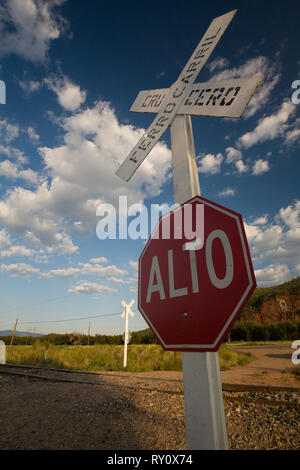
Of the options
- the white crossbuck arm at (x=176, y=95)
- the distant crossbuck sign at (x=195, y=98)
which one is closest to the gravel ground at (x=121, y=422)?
the white crossbuck arm at (x=176, y=95)

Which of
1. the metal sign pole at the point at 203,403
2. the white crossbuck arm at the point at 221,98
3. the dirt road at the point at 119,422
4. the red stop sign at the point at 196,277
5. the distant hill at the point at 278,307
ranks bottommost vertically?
the dirt road at the point at 119,422

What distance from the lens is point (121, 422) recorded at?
494 cm

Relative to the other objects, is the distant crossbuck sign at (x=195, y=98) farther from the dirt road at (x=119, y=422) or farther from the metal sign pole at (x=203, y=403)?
the dirt road at (x=119, y=422)

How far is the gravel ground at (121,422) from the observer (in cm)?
401

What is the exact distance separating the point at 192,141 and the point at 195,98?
38 centimetres

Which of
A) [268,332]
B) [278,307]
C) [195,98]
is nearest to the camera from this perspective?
[195,98]

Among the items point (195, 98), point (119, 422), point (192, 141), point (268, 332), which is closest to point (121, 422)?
point (119, 422)

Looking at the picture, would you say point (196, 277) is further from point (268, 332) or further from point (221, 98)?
point (268, 332)

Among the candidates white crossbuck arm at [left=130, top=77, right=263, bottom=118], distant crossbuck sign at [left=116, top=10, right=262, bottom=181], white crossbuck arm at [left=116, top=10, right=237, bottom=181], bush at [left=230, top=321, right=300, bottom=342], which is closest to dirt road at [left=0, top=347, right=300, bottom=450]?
white crossbuck arm at [left=116, top=10, right=237, bottom=181]

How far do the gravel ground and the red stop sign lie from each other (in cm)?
369

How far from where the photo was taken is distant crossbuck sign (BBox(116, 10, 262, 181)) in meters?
1.80

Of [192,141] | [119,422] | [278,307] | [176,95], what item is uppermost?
[278,307]

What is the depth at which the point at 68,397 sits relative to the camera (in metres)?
6.70

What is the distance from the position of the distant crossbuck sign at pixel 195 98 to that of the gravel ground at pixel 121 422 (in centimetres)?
466
